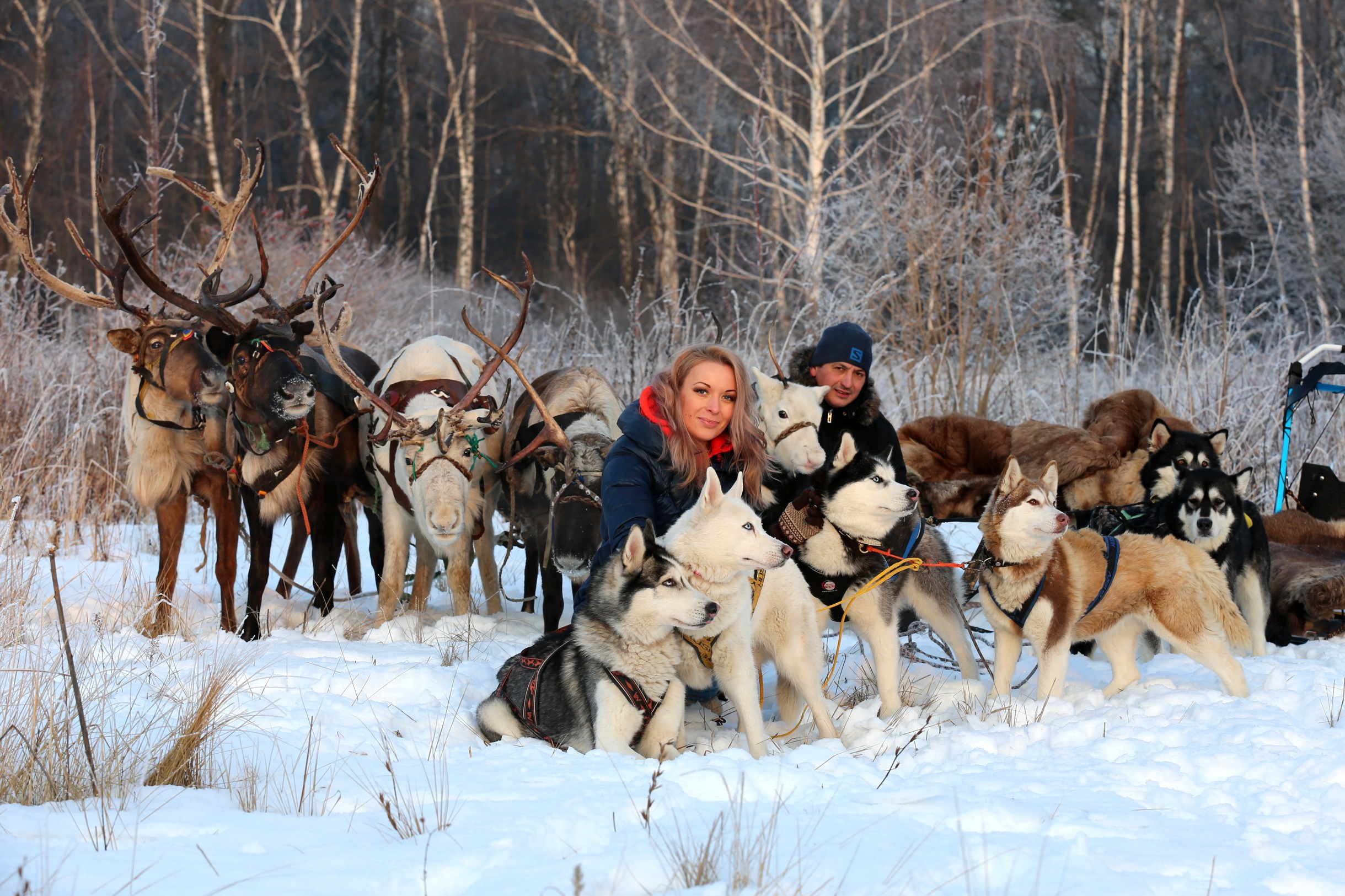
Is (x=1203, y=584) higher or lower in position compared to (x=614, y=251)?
lower

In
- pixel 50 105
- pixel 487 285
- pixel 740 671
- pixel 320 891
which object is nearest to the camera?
pixel 320 891

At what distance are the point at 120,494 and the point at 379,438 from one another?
4813 millimetres

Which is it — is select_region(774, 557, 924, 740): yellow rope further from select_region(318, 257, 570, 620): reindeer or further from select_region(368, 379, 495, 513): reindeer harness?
select_region(368, 379, 495, 513): reindeer harness

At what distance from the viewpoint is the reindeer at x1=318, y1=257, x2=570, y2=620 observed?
547 cm

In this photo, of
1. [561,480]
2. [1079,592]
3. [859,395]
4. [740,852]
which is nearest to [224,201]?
[561,480]

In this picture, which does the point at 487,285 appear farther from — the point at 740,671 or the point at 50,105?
the point at 740,671

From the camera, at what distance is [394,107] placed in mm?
28797

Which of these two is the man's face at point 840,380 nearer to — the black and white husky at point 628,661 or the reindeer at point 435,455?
the reindeer at point 435,455

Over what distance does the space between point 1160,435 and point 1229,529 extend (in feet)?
2.67

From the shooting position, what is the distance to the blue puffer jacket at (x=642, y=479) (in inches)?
165

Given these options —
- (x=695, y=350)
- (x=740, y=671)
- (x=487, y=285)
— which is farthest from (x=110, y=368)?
(x=487, y=285)

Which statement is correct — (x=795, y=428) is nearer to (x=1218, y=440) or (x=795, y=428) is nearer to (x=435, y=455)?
(x=435, y=455)

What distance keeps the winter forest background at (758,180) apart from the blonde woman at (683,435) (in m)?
1.56

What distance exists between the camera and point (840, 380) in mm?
5332
